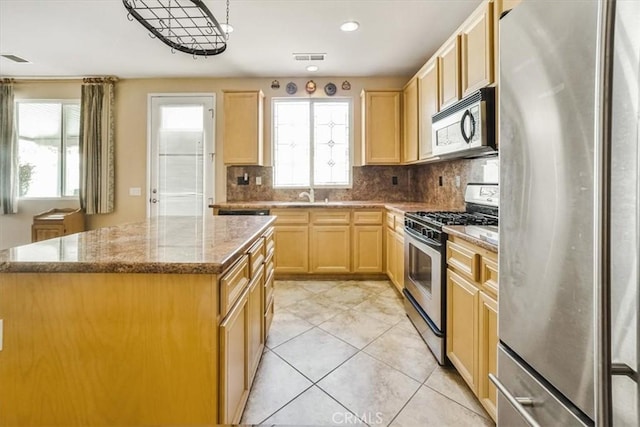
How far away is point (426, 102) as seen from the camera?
3199mm

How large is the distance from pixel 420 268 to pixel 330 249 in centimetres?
155

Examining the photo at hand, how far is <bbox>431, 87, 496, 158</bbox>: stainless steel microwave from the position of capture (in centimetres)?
200

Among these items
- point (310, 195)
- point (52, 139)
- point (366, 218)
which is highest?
point (52, 139)

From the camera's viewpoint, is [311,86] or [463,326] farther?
[311,86]

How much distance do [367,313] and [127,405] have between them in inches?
84.8

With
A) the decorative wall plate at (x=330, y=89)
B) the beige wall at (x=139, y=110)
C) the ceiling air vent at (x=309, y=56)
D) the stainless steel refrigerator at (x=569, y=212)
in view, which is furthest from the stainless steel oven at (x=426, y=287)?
the decorative wall plate at (x=330, y=89)

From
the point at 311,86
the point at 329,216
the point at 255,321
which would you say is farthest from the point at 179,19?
the point at 255,321

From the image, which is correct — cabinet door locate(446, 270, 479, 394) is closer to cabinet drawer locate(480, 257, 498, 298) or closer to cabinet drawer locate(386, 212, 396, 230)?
cabinet drawer locate(480, 257, 498, 298)

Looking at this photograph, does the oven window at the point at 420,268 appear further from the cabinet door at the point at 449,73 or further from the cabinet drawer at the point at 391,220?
the cabinet door at the point at 449,73

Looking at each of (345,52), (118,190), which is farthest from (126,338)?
(118,190)

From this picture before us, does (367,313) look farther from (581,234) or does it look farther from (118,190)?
(118,190)

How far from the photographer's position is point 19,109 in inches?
177

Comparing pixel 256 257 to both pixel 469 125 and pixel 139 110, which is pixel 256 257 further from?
pixel 139 110

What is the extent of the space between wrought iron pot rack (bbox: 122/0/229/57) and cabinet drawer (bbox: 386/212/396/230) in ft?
7.68
